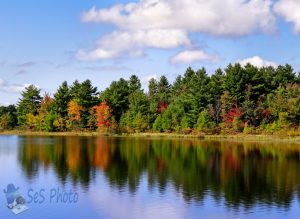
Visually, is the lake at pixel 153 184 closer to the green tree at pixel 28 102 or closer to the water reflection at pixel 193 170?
the water reflection at pixel 193 170

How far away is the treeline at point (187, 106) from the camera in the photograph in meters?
68.0

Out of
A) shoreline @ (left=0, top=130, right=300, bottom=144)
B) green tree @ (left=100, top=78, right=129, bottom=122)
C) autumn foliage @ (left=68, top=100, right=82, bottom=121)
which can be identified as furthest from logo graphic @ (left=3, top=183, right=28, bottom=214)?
green tree @ (left=100, top=78, right=129, bottom=122)

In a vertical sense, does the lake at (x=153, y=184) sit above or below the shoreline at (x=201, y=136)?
below

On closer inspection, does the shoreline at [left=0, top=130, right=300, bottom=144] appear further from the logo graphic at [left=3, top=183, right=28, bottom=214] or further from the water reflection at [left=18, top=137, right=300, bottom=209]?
the logo graphic at [left=3, top=183, right=28, bottom=214]

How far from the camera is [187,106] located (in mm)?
75812

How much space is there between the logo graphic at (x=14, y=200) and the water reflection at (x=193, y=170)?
3809mm

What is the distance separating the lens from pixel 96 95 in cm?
8562

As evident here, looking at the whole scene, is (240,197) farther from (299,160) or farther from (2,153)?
(2,153)

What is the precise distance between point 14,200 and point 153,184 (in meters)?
8.04

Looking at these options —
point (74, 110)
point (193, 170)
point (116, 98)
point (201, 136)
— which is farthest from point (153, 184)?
point (116, 98)

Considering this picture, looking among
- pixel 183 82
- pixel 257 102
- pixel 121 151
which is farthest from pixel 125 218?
pixel 183 82

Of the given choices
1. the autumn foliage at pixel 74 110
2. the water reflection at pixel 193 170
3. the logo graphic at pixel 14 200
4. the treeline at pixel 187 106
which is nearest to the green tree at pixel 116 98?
the treeline at pixel 187 106

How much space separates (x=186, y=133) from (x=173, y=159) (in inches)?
1267

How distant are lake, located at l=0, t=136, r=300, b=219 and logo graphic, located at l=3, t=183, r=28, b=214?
9.9 inches
